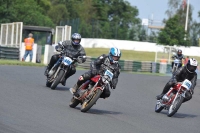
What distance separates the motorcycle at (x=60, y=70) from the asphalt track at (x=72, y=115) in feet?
0.97

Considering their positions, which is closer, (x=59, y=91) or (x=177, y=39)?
(x=59, y=91)

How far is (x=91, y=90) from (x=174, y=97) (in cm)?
244

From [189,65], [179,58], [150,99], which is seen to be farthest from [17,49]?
[189,65]

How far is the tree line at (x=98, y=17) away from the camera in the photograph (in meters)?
57.2

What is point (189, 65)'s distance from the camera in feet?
44.8

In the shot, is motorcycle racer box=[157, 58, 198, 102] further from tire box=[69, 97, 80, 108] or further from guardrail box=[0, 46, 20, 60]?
guardrail box=[0, 46, 20, 60]

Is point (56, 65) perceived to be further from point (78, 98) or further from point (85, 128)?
point (85, 128)

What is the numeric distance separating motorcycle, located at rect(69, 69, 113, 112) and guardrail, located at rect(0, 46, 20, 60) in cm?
1984

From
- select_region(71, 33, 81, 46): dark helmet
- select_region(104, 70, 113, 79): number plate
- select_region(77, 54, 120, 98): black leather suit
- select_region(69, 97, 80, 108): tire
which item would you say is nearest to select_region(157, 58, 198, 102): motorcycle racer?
select_region(77, 54, 120, 98): black leather suit

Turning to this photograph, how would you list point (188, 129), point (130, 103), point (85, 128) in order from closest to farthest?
point (85, 128), point (188, 129), point (130, 103)

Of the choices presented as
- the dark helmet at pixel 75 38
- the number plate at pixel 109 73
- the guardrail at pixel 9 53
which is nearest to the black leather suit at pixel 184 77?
the number plate at pixel 109 73

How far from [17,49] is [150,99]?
15.5 m

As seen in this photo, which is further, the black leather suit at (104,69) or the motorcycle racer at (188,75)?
the motorcycle racer at (188,75)

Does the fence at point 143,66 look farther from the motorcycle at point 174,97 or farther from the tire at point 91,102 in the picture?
the tire at point 91,102
